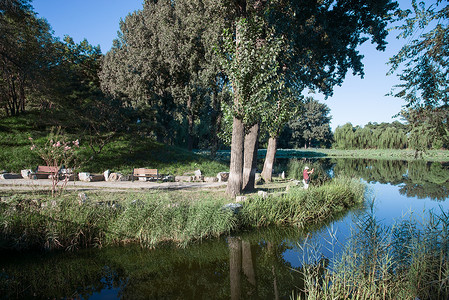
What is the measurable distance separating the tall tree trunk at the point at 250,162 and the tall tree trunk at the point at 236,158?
1363 mm

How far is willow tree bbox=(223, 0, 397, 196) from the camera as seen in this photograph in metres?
9.47

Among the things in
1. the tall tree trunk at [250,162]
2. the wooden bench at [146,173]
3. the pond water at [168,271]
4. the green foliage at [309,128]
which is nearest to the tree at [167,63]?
the wooden bench at [146,173]

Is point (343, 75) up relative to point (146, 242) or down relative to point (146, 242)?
up

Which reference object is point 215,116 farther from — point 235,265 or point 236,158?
point 235,265

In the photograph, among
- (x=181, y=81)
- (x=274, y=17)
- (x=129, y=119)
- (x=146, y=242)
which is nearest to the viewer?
(x=146, y=242)

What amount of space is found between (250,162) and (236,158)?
1944mm

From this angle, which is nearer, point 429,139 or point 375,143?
point 429,139

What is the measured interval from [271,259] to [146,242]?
10.2 feet

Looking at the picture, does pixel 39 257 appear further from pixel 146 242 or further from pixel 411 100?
pixel 411 100

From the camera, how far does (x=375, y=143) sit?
5103 cm

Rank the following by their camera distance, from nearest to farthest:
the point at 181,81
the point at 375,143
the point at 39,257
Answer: the point at 39,257 → the point at 181,81 → the point at 375,143

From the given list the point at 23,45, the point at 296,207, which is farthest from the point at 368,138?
the point at 23,45

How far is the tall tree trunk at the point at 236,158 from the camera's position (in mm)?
10000

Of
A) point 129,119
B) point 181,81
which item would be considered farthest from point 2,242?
point 181,81
